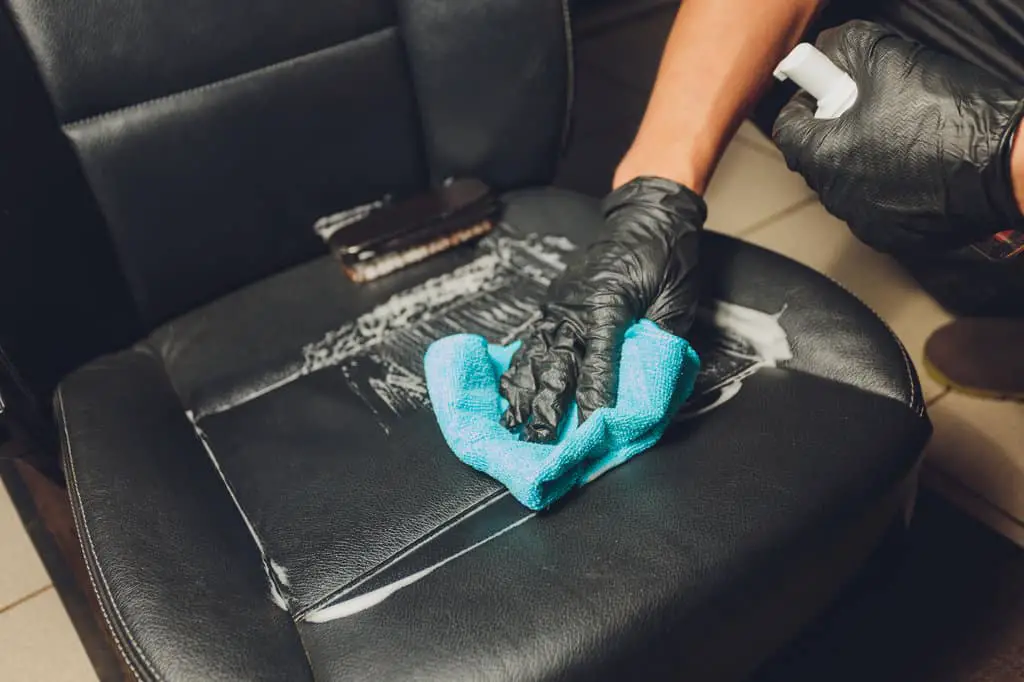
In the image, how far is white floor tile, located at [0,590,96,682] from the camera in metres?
0.98

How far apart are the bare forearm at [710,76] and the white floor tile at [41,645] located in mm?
810

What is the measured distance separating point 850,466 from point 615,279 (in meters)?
0.25

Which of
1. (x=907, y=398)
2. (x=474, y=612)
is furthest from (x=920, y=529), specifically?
(x=474, y=612)

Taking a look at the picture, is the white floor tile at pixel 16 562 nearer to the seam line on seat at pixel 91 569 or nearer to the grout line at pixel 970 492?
the seam line on seat at pixel 91 569

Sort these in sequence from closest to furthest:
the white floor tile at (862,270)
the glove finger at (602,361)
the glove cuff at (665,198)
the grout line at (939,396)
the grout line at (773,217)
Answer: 1. the glove finger at (602,361)
2. the glove cuff at (665,198)
3. the grout line at (939,396)
4. the white floor tile at (862,270)
5. the grout line at (773,217)

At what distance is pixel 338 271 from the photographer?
3.13 ft

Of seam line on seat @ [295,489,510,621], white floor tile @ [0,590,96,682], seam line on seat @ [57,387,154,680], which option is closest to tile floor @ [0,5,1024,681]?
white floor tile @ [0,590,96,682]

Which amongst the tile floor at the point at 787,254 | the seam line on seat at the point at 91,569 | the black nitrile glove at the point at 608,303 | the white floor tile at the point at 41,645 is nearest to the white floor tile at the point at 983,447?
the tile floor at the point at 787,254

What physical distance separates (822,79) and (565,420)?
0.35 meters

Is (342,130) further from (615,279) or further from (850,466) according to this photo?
(850,466)

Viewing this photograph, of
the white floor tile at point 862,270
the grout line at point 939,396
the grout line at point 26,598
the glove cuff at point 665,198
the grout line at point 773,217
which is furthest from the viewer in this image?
the grout line at point 773,217

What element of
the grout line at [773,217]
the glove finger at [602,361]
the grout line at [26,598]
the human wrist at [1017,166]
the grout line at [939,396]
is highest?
the human wrist at [1017,166]

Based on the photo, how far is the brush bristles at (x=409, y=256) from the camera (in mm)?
930

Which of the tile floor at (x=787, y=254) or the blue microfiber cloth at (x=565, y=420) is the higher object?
the blue microfiber cloth at (x=565, y=420)
